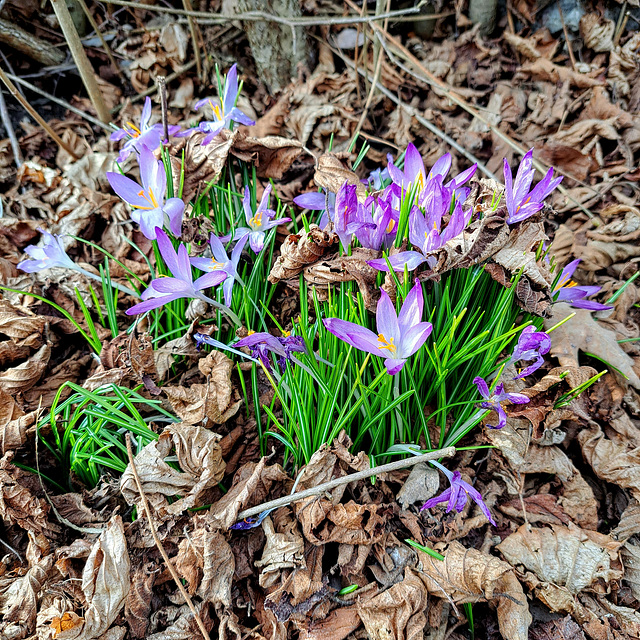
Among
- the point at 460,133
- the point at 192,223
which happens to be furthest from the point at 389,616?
the point at 460,133

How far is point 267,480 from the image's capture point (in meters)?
1.40

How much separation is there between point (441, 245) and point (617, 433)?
98cm

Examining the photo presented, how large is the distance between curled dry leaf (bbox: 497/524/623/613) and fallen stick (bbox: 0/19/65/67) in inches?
133

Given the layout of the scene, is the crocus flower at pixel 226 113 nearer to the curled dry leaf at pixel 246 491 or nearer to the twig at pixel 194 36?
the twig at pixel 194 36

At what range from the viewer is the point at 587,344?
175cm

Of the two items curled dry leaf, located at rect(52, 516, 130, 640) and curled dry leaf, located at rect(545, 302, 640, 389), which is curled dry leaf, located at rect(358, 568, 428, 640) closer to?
curled dry leaf, located at rect(52, 516, 130, 640)

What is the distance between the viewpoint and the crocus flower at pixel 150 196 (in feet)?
4.88

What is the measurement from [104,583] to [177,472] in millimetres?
329

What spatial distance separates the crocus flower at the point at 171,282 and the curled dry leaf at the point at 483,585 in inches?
41.1

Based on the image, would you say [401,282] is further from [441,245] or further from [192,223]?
[192,223]

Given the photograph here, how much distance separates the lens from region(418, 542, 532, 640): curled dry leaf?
1256 mm

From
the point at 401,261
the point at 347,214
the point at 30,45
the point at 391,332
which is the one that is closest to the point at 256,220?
the point at 347,214

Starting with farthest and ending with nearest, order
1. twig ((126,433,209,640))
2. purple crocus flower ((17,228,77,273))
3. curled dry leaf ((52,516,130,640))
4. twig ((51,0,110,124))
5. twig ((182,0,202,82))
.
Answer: twig ((182,0,202,82)), twig ((51,0,110,124)), purple crocus flower ((17,228,77,273)), curled dry leaf ((52,516,130,640)), twig ((126,433,209,640))

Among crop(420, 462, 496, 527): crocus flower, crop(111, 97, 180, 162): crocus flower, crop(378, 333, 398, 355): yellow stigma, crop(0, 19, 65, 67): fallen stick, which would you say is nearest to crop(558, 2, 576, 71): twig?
crop(111, 97, 180, 162): crocus flower
